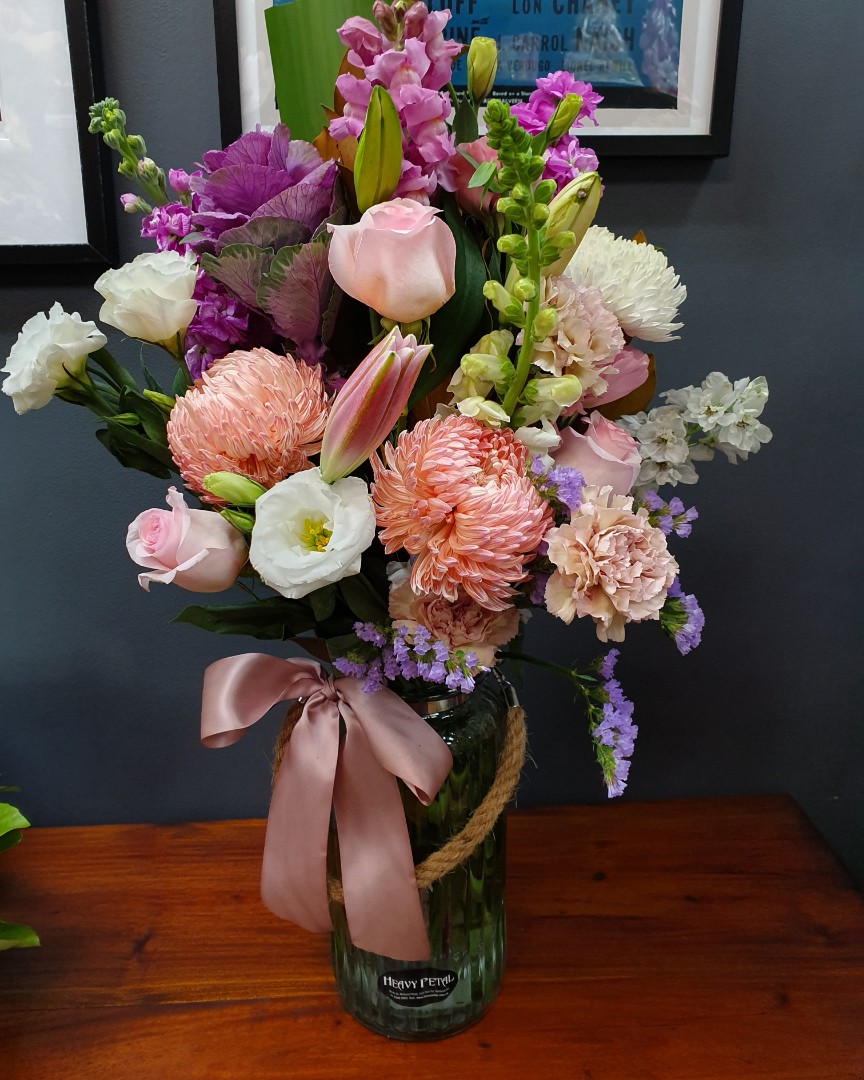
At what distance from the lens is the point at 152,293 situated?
1.51 ft

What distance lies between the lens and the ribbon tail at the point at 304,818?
56 cm

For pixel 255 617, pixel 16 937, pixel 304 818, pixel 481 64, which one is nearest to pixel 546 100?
pixel 481 64

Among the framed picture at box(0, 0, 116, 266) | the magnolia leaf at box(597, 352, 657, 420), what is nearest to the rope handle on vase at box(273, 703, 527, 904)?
the magnolia leaf at box(597, 352, 657, 420)

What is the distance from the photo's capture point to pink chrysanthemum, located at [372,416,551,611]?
1.40ft

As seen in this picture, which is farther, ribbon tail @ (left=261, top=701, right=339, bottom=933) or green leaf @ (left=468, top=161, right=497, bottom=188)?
ribbon tail @ (left=261, top=701, right=339, bottom=933)

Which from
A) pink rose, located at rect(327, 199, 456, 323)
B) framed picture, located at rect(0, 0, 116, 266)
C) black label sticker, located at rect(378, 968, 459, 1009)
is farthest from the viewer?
framed picture, located at rect(0, 0, 116, 266)

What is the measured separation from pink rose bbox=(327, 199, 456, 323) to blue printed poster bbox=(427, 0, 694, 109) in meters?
0.43

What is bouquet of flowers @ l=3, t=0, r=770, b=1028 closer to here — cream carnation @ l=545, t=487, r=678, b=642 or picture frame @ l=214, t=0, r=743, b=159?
cream carnation @ l=545, t=487, r=678, b=642

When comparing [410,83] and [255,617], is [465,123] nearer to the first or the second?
[410,83]

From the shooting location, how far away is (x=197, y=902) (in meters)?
0.79

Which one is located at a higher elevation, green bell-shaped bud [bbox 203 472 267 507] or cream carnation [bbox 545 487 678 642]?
green bell-shaped bud [bbox 203 472 267 507]

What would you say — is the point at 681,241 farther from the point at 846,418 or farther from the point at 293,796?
the point at 293,796

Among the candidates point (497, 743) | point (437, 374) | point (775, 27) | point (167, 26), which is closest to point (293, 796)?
point (497, 743)

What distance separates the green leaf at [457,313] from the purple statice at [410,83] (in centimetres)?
3
